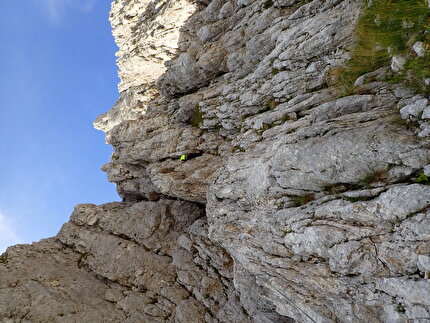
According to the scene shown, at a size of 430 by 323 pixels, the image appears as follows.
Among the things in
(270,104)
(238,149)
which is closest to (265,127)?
(270,104)

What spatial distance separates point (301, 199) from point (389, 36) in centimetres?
650

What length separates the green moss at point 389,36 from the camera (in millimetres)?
8078

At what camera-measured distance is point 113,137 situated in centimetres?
2628

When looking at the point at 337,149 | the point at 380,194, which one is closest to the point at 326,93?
the point at 337,149

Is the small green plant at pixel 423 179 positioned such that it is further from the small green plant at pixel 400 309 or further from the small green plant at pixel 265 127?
the small green plant at pixel 265 127

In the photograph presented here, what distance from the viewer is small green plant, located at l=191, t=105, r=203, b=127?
2081 centimetres

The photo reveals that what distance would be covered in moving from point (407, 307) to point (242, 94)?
13.5m

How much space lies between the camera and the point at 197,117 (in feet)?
69.3

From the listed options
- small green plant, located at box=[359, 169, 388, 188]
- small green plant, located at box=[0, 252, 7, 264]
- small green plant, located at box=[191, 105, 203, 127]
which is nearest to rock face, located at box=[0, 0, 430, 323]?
small green plant, located at box=[359, 169, 388, 188]

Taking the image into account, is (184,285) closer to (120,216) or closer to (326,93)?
(120,216)

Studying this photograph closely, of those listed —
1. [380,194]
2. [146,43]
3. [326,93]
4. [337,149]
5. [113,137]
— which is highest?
[146,43]

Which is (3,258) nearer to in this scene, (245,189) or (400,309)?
(245,189)

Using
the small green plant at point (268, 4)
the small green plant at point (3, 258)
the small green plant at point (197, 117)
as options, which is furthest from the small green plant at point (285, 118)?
the small green plant at point (3, 258)

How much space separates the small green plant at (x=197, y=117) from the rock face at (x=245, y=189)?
0.14m
